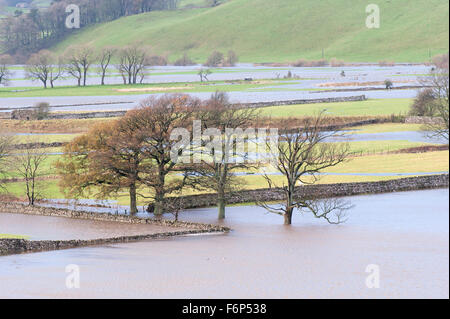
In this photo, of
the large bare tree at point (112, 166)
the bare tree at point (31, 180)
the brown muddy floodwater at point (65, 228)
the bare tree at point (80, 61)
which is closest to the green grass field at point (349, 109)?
the bare tree at point (31, 180)

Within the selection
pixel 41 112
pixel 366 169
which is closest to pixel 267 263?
pixel 366 169

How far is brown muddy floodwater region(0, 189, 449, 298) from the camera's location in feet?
95.8

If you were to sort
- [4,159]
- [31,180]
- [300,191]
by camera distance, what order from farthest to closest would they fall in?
1. [4,159]
2. [31,180]
3. [300,191]

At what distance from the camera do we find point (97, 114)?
9412 centimetres

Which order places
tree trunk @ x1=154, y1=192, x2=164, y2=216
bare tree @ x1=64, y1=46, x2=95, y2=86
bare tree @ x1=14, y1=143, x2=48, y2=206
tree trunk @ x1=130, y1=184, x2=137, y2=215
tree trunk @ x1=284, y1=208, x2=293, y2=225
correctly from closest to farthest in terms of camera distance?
tree trunk @ x1=284, y1=208, x2=293, y2=225 < tree trunk @ x1=154, y1=192, x2=164, y2=216 < tree trunk @ x1=130, y1=184, x2=137, y2=215 < bare tree @ x1=14, y1=143, x2=48, y2=206 < bare tree @ x1=64, y1=46, x2=95, y2=86

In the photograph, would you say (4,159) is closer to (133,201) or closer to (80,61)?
(133,201)

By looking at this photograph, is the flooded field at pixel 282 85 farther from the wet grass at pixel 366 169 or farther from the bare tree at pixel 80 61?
the wet grass at pixel 366 169

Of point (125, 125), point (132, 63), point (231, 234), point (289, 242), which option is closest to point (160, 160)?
point (125, 125)

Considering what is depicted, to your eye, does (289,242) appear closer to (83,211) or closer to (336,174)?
(83,211)

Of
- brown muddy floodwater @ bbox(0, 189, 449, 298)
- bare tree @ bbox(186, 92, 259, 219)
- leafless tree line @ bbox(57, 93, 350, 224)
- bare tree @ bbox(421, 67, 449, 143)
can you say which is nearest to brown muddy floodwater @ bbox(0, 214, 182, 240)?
brown muddy floodwater @ bbox(0, 189, 449, 298)

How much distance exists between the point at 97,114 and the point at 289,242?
197ft

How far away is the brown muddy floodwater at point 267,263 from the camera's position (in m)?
29.2

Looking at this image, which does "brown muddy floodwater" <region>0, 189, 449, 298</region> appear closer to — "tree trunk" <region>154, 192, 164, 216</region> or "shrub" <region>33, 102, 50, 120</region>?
"tree trunk" <region>154, 192, 164, 216</region>

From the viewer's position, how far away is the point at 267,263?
3347 centimetres
